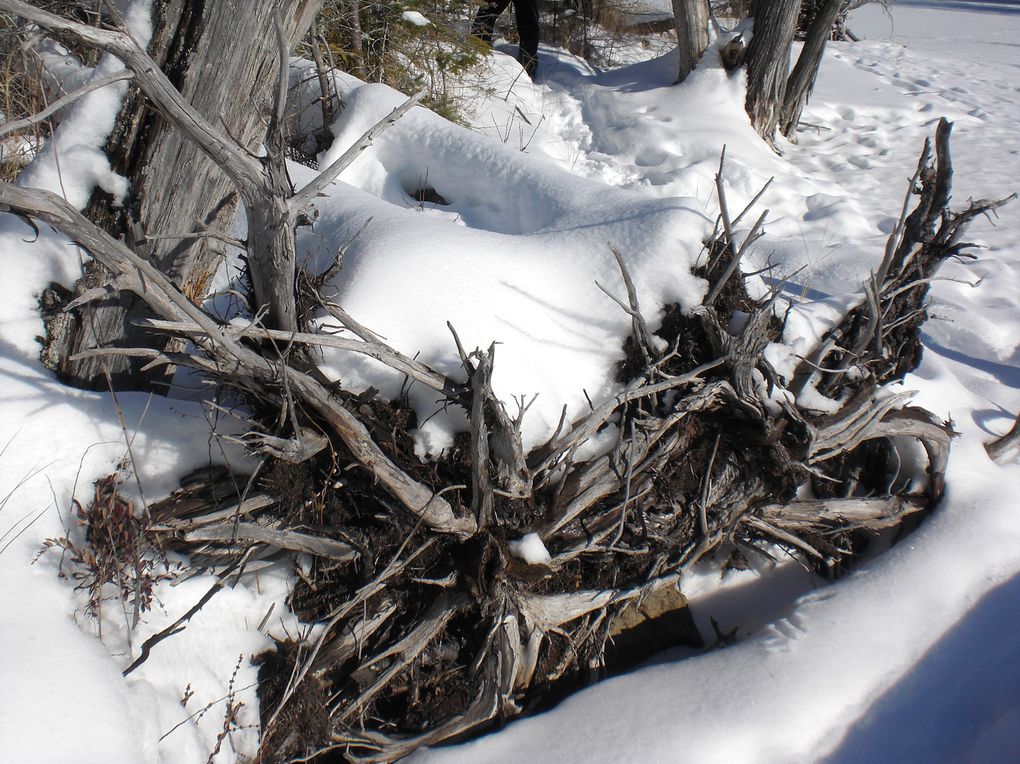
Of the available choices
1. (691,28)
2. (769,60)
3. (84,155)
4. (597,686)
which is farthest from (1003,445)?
(691,28)

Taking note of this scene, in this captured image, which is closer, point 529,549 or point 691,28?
point 529,549

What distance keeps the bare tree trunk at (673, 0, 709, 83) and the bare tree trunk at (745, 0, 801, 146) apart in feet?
1.34

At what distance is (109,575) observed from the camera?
5.91 ft

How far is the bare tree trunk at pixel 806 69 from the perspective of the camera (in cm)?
524

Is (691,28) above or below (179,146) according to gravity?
above

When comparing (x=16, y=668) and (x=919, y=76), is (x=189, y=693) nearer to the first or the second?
(x=16, y=668)

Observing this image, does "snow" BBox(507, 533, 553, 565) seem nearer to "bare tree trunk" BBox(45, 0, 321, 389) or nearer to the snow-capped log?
the snow-capped log

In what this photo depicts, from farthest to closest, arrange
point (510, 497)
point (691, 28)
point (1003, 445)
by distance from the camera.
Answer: point (691, 28) → point (1003, 445) → point (510, 497)

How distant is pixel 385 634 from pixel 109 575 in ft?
2.66

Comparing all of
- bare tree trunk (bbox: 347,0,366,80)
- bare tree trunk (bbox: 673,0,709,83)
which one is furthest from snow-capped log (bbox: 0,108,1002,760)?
bare tree trunk (bbox: 673,0,709,83)

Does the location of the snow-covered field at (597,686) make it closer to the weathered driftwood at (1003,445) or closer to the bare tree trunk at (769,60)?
the weathered driftwood at (1003,445)

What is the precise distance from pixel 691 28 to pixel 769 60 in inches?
28.0

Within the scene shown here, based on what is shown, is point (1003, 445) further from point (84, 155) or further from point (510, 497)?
point (84, 155)

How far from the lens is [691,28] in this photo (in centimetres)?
573
